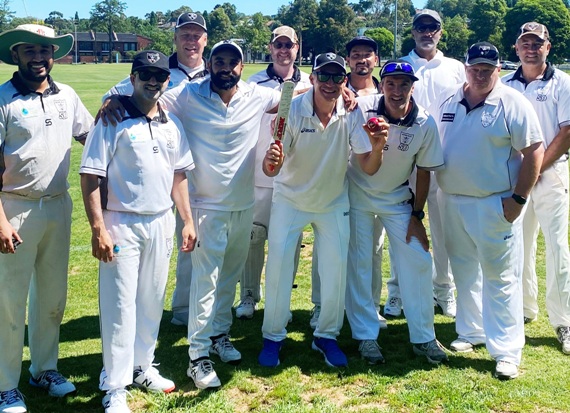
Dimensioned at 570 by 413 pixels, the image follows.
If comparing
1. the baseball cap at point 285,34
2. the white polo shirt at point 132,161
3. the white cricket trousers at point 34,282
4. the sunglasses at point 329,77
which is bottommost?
the white cricket trousers at point 34,282

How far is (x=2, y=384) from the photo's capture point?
4.72m

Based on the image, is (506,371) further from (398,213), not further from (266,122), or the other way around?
(266,122)

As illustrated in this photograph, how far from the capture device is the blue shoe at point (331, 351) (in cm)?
553

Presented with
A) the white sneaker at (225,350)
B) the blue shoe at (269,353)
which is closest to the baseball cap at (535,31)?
the blue shoe at (269,353)

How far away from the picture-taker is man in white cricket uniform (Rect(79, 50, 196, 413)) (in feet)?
14.6

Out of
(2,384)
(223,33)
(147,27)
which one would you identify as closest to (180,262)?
(2,384)

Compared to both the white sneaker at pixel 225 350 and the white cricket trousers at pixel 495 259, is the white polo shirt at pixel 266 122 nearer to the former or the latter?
the white sneaker at pixel 225 350

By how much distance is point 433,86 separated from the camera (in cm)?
654

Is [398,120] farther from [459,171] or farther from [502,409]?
[502,409]

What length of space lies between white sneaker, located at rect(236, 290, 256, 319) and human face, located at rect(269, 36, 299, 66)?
2657mm

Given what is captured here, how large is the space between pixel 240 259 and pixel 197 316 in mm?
706

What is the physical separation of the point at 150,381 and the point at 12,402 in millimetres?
1060

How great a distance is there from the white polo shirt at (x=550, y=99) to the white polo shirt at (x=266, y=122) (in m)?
2.31

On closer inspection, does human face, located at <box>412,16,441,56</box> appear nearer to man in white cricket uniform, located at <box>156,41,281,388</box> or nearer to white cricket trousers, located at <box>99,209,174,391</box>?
man in white cricket uniform, located at <box>156,41,281,388</box>
